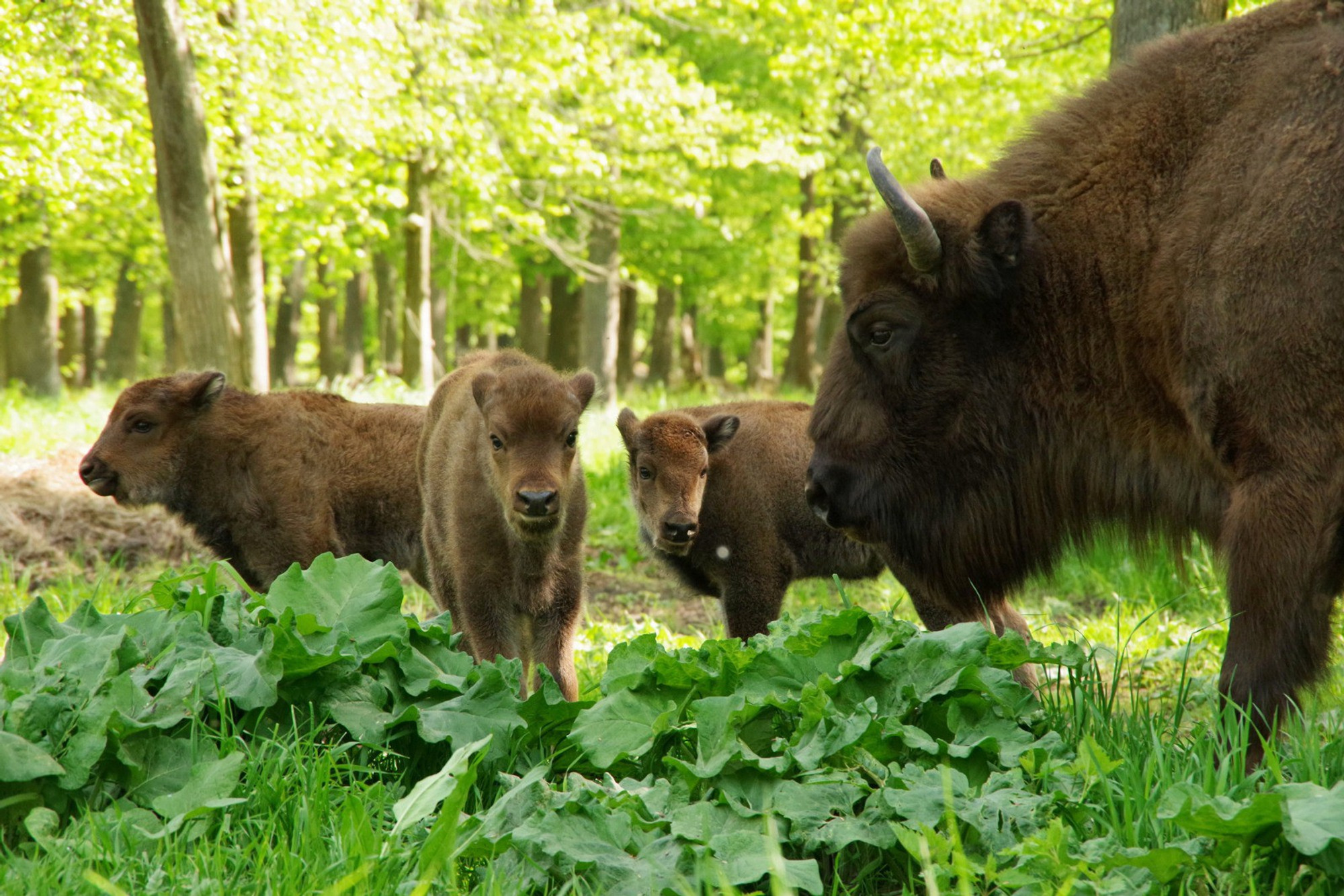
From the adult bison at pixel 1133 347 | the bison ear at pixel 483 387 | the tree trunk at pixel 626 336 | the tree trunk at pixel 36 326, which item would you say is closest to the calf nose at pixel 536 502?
the bison ear at pixel 483 387

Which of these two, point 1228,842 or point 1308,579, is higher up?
point 1308,579

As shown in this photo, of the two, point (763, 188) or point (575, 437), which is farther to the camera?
point (763, 188)

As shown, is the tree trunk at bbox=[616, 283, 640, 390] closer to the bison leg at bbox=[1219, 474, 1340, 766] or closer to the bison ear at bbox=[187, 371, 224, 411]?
the bison ear at bbox=[187, 371, 224, 411]

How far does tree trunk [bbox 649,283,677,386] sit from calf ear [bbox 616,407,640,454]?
22.5 meters

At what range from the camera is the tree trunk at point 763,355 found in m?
31.1

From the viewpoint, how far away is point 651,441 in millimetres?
7207

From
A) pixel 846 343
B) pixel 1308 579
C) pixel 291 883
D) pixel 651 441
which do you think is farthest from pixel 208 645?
pixel 651 441

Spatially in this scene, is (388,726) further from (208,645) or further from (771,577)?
(771,577)

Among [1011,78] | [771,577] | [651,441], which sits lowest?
[771,577]

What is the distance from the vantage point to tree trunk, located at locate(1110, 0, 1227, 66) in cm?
752

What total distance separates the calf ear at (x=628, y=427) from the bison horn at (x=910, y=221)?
11.1 ft

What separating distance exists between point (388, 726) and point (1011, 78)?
19.2 metres

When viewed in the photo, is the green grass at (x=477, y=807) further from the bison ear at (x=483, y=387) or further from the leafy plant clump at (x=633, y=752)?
the bison ear at (x=483, y=387)

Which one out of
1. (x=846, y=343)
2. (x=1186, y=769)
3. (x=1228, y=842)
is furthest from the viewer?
(x=846, y=343)
